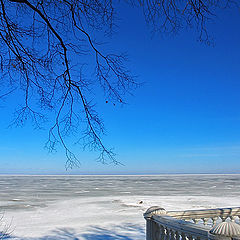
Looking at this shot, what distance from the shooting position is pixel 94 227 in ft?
33.5

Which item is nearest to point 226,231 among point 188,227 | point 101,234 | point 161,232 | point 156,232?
point 188,227

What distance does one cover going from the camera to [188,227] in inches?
136

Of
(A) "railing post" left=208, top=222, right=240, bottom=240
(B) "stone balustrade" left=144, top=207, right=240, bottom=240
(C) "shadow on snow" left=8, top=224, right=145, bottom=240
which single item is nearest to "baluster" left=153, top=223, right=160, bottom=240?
(B) "stone balustrade" left=144, top=207, right=240, bottom=240

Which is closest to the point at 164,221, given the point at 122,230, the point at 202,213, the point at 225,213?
the point at 202,213

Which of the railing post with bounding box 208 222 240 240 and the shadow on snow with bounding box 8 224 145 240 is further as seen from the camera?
the shadow on snow with bounding box 8 224 145 240

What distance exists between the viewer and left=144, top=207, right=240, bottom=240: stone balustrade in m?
2.70

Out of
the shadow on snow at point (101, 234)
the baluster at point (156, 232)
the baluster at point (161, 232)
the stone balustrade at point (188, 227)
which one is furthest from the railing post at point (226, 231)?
the shadow on snow at point (101, 234)

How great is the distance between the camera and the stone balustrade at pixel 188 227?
2.70 m

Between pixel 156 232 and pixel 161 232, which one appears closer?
pixel 161 232

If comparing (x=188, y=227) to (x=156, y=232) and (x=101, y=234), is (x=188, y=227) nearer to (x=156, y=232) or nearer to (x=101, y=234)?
(x=156, y=232)

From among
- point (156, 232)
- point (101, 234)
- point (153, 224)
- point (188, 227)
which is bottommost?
point (101, 234)

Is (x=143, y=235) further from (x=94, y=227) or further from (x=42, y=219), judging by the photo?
(x=42, y=219)

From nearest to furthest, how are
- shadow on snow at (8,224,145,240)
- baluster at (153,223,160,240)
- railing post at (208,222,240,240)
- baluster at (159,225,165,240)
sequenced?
railing post at (208,222,240,240) → baluster at (159,225,165,240) → baluster at (153,223,160,240) → shadow on snow at (8,224,145,240)

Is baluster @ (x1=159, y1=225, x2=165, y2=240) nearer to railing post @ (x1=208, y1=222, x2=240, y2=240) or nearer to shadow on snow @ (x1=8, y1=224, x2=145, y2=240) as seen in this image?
railing post @ (x1=208, y1=222, x2=240, y2=240)
